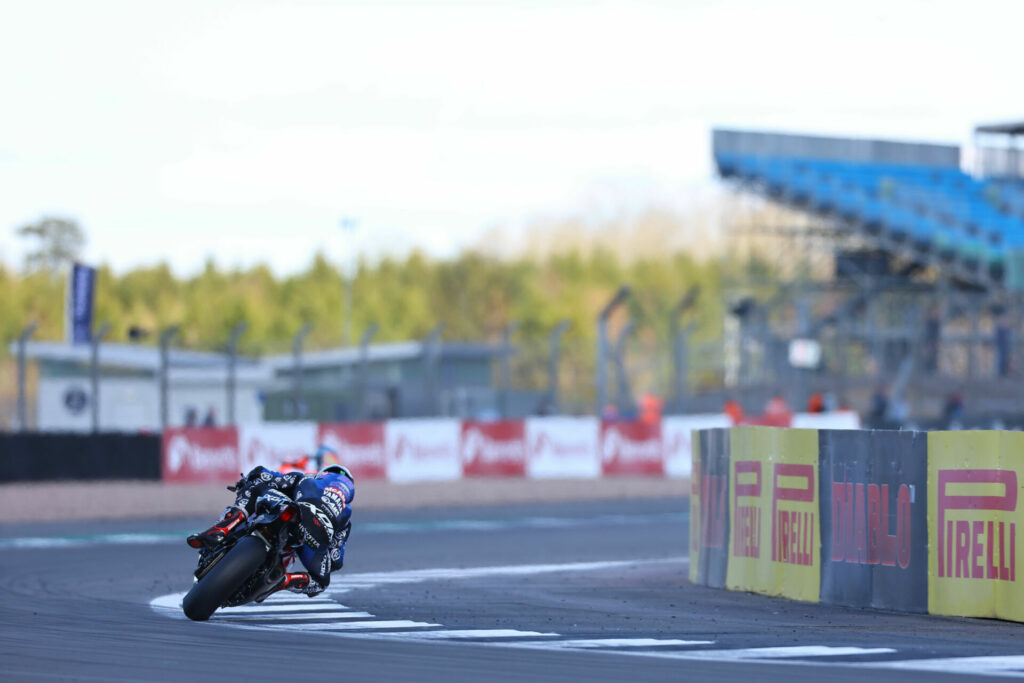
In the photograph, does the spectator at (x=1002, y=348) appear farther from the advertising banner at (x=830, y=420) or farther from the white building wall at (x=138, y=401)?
the white building wall at (x=138, y=401)

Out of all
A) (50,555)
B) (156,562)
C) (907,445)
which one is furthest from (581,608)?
(50,555)

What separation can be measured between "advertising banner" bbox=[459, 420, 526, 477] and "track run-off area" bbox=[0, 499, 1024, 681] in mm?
12357

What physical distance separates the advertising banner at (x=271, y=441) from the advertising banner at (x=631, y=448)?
593cm

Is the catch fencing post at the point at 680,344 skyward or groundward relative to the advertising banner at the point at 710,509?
skyward

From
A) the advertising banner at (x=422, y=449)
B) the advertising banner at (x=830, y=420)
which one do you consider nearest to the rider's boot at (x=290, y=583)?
the advertising banner at (x=422, y=449)

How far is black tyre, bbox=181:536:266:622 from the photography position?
10.9 m

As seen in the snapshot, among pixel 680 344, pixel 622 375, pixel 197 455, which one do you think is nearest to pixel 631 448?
pixel 680 344

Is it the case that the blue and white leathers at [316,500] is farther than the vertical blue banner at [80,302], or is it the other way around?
the vertical blue banner at [80,302]

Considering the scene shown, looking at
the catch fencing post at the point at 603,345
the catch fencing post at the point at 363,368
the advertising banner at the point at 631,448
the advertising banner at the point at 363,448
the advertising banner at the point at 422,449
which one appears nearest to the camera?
the catch fencing post at the point at 363,368

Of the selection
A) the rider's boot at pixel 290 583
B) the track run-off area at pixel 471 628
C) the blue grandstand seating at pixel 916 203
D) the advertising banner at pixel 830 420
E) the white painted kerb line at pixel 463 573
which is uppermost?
the blue grandstand seating at pixel 916 203

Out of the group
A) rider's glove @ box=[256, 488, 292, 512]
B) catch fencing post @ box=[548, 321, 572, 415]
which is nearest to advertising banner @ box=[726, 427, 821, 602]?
rider's glove @ box=[256, 488, 292, 512]

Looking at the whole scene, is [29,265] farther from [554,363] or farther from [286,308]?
[554,363]

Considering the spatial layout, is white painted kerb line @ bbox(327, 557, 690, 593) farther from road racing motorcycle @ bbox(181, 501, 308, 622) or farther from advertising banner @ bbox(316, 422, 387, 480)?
Result: advertising banner @ bbox(316, 422, 387, 480)

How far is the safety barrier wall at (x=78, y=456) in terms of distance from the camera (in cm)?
2891
